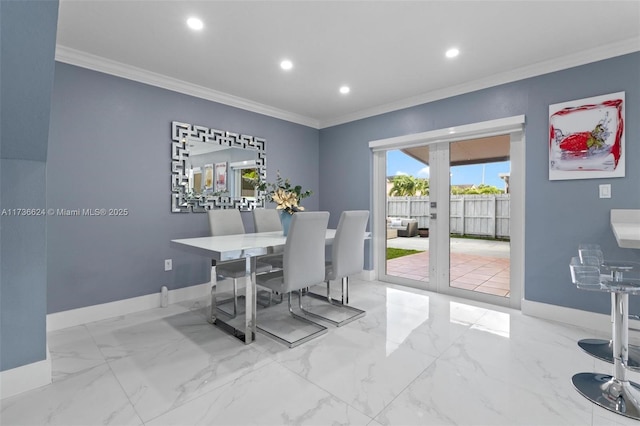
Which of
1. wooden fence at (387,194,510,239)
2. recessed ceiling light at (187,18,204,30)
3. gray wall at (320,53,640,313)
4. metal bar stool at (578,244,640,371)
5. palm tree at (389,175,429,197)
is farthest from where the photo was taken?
palm tree at (389,175,429,197)

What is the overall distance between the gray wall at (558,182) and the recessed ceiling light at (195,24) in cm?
268

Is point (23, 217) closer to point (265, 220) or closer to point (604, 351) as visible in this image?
point (265, 220)

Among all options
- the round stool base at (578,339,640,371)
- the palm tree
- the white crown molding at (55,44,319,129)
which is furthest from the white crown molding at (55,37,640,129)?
the round stool base at (578,339,640,371)

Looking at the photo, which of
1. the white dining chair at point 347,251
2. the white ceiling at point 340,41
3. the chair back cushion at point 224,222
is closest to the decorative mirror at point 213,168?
the chair back cushion at point 224,222

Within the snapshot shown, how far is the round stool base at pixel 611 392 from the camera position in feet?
5.28

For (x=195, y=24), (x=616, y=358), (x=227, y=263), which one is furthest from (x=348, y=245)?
(x=195, y=24)

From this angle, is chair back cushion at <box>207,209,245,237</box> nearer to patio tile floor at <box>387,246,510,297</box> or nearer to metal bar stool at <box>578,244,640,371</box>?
patio tile floor at <box>387,246,510,297</box>

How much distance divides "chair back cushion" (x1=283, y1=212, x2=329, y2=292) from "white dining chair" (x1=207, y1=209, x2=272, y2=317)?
1.82ft

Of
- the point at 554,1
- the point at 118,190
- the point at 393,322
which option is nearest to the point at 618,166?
the point at 554,1

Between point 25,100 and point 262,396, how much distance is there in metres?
1.97

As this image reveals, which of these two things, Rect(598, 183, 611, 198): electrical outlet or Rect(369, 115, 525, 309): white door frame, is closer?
Rect(598, 183, 611, 198): electrical outlet

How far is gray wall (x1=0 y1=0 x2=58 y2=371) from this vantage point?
1.50 m

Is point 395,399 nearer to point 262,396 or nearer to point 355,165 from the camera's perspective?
point 262,396

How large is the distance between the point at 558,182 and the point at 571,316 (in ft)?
4.05
